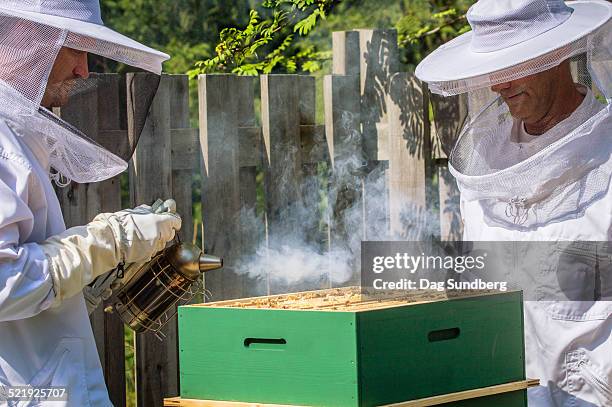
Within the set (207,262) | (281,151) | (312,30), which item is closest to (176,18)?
(312,30)

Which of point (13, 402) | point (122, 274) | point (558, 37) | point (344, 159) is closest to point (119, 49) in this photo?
point (122, 274)

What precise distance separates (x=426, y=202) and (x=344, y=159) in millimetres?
406

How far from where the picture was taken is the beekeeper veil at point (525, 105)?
2605mm

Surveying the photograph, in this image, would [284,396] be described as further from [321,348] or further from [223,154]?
[223,154]

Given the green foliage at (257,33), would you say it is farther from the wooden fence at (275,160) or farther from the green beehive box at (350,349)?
the green beehive box at (350,349)

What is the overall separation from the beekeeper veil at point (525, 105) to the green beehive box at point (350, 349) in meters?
0.33

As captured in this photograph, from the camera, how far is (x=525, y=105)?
2822 millimetres

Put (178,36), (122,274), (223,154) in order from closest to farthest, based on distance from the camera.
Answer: (122,274), (223,154), (178,36)

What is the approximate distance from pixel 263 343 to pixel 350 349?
25cm

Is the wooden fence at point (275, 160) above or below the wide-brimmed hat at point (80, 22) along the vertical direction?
below

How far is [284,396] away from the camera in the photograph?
90.7 inches

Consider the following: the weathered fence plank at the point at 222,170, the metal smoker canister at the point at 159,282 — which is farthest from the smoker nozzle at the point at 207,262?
the weathered fence plank at the point at 222,170

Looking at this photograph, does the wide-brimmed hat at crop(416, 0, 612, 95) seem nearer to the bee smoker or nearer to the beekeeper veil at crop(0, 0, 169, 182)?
the bee smoker

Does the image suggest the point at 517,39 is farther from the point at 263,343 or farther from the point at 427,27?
the point at 427,27
